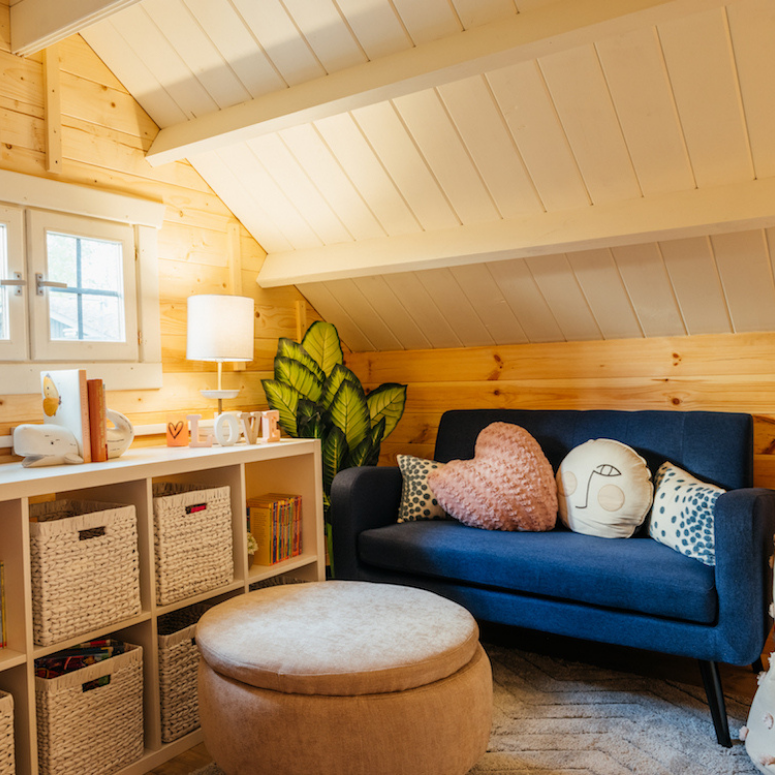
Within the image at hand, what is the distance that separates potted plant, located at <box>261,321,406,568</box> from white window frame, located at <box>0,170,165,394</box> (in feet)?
1.74

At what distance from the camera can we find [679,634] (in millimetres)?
1918

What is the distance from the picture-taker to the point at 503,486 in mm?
2438

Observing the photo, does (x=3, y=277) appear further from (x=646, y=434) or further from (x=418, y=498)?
(x=646, y=434)

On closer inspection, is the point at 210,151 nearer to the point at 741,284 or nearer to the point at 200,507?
the point at 200,507

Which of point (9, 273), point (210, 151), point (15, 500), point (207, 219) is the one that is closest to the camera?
point (15, 500)

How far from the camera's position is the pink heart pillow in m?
2.41

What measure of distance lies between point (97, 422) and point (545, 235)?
5.15 feet

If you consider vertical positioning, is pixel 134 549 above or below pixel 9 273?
below

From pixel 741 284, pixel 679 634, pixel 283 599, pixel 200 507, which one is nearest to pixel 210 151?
pixel 200 507

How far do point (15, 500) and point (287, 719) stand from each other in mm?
824

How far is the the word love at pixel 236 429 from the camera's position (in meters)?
2.45

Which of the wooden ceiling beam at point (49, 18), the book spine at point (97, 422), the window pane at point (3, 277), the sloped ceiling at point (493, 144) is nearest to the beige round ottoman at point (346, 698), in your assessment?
the book spine at point (97, 422)

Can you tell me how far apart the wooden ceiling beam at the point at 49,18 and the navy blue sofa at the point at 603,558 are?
5.42 feet

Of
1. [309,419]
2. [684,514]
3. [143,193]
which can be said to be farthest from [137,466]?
[684,514]
